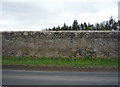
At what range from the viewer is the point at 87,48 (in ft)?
99.7

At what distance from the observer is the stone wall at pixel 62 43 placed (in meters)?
30.2

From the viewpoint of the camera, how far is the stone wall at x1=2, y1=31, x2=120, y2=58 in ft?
99.2

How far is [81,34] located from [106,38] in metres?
2.68

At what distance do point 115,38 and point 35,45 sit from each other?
8620 mm

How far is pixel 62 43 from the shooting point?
101 feet

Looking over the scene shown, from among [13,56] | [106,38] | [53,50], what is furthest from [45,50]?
[106,38]

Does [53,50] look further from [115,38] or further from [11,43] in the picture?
[115,38]

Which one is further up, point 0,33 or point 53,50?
point 0,33

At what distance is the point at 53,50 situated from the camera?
30.8 meters

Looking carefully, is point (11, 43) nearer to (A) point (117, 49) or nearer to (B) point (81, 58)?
(B) point (81, 58)

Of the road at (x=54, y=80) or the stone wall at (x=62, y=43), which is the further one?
the stone wall at (x=62, y=43)

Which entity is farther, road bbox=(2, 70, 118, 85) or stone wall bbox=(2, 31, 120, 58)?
stone wall bbox=(2, 31, 120, 58)

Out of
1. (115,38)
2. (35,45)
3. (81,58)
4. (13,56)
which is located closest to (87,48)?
(81,58)

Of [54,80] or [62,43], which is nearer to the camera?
[54,80]
